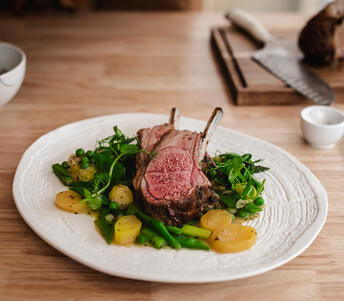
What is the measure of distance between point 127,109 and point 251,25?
1477 mm

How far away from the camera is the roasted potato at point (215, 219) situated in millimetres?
1835

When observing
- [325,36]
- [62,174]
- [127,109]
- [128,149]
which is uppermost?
[325,36]

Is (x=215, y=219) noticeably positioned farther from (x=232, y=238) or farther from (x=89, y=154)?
(x=89, y=154)

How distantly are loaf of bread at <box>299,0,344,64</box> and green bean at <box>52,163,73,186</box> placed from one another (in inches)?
83.8

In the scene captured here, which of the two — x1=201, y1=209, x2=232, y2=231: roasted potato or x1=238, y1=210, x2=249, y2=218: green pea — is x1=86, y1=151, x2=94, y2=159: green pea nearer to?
x1=201, y1=209, x2=232, y2=231: roasted potato

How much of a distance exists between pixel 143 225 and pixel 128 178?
0.35 meters

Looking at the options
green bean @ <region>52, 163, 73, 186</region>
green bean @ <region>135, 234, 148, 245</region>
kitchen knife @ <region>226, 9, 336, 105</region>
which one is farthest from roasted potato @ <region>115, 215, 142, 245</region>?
kitchen knife @ <region>226, 9, 336, 105</region>

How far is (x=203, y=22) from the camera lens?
447cm

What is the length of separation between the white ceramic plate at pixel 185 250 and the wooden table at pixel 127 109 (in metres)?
0.10

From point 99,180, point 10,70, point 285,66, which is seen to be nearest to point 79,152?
point 99,180

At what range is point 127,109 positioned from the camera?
9.85 ft

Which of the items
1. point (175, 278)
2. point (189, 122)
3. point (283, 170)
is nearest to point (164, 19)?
point (189, 122)

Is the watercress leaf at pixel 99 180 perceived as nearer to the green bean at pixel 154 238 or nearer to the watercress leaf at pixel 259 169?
the green bean at pixel 154 238

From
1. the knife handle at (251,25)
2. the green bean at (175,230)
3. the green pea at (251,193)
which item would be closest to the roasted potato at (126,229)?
the green bean at (175,230)
